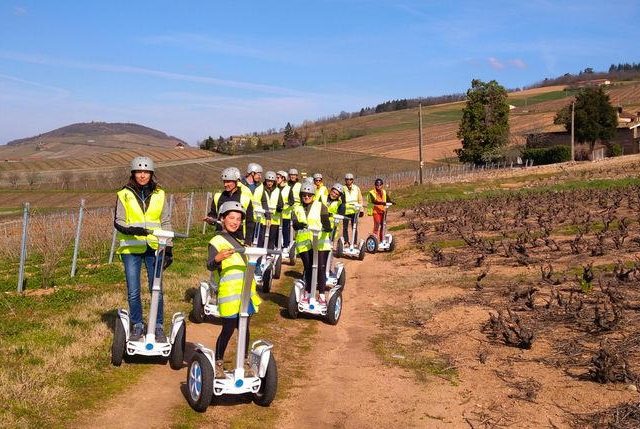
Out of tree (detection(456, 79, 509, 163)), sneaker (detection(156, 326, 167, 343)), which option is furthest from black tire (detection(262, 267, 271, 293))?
tree (detection(456, 79, 509, 163))

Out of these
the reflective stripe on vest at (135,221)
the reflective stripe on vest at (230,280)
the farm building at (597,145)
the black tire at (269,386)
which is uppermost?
the farm building at (597,145)

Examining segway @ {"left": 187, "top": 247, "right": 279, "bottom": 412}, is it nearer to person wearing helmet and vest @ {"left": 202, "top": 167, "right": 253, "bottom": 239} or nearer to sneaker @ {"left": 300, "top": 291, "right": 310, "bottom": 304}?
person wearing helmet and vest @ {"left": 202, "top": 167, "right": 253, "bottom": 239}

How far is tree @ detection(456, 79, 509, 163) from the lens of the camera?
221 feet

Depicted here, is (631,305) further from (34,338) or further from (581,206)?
(581,206)

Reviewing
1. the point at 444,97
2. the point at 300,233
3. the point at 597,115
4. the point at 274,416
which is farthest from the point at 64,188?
the point at 444,97

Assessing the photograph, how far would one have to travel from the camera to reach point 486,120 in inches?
2665

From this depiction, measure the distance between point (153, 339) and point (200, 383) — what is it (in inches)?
58.9

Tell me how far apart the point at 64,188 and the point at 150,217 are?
6244 cm

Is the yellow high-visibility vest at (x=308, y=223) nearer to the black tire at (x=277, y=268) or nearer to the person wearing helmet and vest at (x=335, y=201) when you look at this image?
the person wearing helmet and vest at (x=335, y=201)

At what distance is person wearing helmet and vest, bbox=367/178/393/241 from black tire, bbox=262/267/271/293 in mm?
5910

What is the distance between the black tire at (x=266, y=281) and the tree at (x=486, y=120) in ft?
190

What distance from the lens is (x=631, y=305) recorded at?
31.4ft

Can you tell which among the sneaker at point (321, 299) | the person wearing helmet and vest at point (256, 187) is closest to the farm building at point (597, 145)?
the person wearing helmet and vest at point (256, 187)

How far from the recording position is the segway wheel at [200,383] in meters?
6.37
